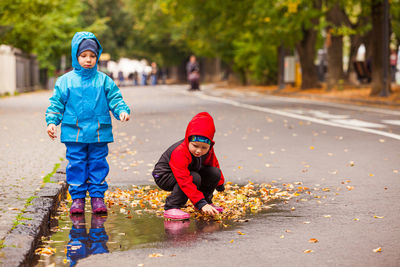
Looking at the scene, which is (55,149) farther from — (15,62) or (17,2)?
(15,62)

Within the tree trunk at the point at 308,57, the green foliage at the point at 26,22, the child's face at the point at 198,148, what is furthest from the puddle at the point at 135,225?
the tree trunk at the point at 308,57

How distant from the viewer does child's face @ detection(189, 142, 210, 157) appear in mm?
6168

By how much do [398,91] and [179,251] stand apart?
916 inches

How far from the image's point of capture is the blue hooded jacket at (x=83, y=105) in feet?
20.8

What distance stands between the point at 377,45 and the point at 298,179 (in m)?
18.4

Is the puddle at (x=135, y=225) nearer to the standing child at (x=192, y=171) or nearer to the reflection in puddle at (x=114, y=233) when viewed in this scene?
the reflection in puddle at (x=114, y=233)

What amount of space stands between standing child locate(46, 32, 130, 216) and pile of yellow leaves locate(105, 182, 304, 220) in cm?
45

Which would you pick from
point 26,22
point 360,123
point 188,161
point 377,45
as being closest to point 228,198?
point 188,161

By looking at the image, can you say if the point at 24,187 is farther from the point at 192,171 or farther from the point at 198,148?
the point at 198,148

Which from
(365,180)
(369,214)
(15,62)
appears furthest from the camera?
(15,62)

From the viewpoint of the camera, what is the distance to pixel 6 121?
17625 mm

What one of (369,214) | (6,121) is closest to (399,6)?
(6,121)

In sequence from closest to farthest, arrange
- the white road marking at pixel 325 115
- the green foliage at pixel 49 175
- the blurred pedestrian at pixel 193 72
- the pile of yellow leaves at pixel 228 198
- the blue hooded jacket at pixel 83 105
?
the blue hooded jacket at pixel 83 105, the pile of yellow leaves at pixel 228 198, the green foliage at pixel 49 175, the white road marking at pixel 325 115, the blurred pedestrian at pixel 193 72

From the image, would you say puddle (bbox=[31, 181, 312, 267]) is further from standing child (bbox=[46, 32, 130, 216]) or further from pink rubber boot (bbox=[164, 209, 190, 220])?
standing child (bbox=[46, 32, 130, 216])
